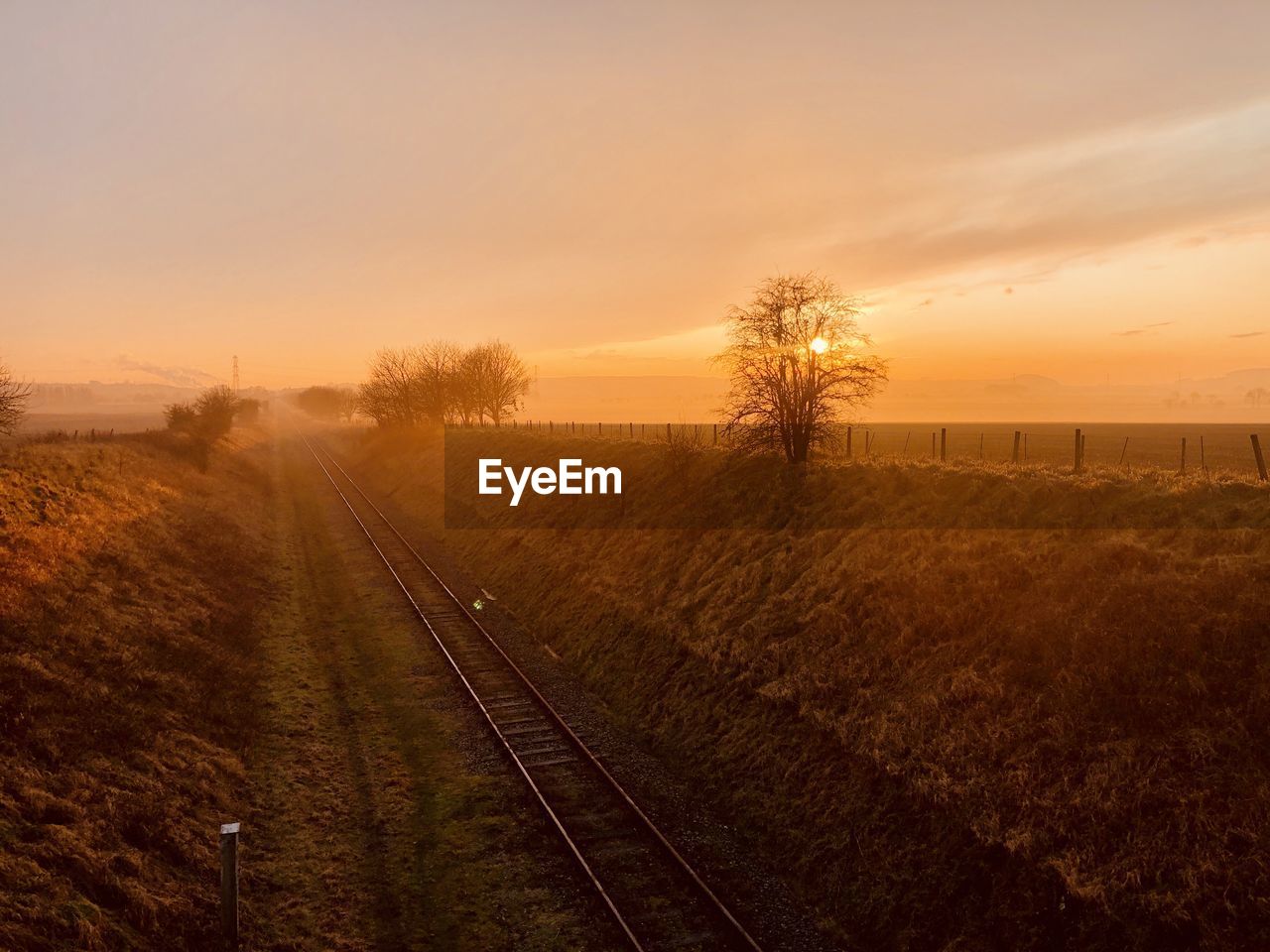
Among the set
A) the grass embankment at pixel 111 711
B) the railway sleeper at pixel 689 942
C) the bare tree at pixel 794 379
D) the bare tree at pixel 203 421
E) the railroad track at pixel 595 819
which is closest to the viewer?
Answer: the grass embankment at pixel 111 711

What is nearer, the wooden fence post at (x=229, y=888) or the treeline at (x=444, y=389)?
the wooden fence post at (x=229, y=888)

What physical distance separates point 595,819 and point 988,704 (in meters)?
7.72

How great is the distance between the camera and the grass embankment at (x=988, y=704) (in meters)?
9.48

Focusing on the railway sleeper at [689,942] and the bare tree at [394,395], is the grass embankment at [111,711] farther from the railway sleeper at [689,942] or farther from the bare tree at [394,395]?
the bare tree at [394,395]

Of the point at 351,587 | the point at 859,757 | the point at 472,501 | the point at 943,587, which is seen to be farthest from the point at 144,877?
Result: the point at 472,501

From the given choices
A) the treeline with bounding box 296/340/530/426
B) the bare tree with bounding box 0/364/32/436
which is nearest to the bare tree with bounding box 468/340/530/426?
the treeline with bounding box 296/340/530/426

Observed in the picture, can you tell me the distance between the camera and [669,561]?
24469 mm

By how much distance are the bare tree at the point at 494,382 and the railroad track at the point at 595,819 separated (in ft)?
208

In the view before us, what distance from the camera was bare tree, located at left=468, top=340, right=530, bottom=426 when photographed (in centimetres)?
8356

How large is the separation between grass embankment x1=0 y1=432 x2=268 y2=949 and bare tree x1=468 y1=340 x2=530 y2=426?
2177 inches

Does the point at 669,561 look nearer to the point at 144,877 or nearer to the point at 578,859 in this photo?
the point at 578,859

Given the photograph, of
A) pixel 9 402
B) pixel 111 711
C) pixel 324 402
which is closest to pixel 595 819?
pixel 111 711

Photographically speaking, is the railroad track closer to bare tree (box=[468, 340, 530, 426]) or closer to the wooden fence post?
the wooden fence post

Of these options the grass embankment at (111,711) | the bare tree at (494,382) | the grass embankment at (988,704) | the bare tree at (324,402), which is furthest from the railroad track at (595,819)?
the bare tree at (324,402)
